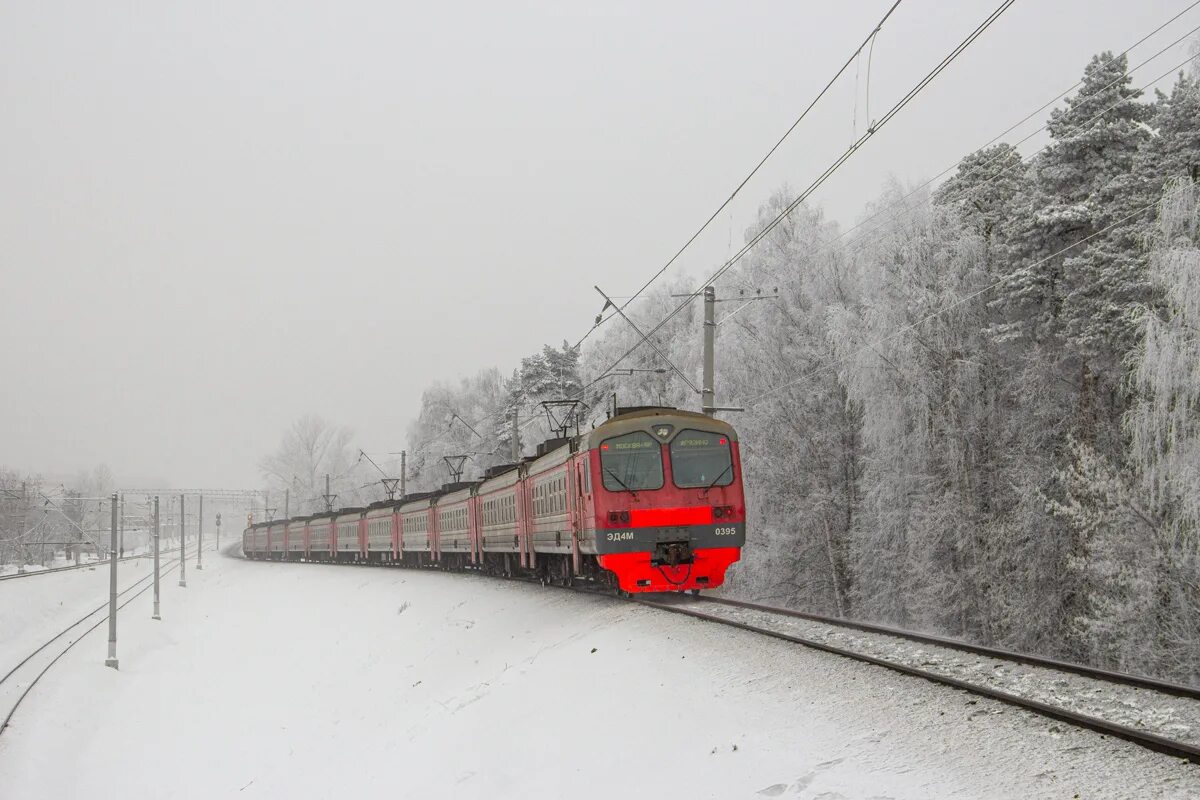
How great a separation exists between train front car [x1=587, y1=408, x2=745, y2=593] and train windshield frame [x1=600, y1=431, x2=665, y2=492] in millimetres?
17

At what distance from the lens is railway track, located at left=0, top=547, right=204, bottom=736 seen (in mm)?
23078

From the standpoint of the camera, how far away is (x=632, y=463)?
1633 centimetres

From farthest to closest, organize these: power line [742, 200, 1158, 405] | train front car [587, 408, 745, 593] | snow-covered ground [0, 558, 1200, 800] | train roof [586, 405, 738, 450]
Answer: power line [742, 200, 1158, 405] → train roof [586, 405, 738, 450] → train front car [587, 408, 745, 593] → snow-covered ground [0, 558, 1200, 800]

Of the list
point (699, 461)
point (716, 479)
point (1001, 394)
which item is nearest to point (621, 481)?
point (699, 461)

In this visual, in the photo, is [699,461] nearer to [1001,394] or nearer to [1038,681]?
[1038,681]

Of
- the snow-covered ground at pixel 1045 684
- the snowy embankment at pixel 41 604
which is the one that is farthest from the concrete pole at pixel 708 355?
the snowy embankment at pixel 41 604

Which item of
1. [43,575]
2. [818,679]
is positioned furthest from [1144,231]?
[43,575]

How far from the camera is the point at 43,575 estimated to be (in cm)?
5397

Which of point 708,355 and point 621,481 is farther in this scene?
point 708,355

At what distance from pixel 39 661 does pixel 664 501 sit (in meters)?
23.9

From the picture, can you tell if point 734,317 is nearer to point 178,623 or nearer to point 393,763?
point 393,763

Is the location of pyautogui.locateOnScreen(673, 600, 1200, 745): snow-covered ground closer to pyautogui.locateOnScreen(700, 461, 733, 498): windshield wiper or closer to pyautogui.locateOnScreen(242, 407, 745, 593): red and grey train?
pyautogui.locateOnScreen(242, 407, 745, 593): red and grey train

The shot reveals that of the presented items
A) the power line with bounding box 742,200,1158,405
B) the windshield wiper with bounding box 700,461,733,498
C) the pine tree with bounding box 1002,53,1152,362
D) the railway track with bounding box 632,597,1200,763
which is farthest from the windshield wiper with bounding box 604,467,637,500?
the pine tree with bounding box 1002,53,1152,362

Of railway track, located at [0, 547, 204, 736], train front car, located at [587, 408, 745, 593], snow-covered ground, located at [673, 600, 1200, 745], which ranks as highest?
train front car, located at [587, 408, 745, 593]
